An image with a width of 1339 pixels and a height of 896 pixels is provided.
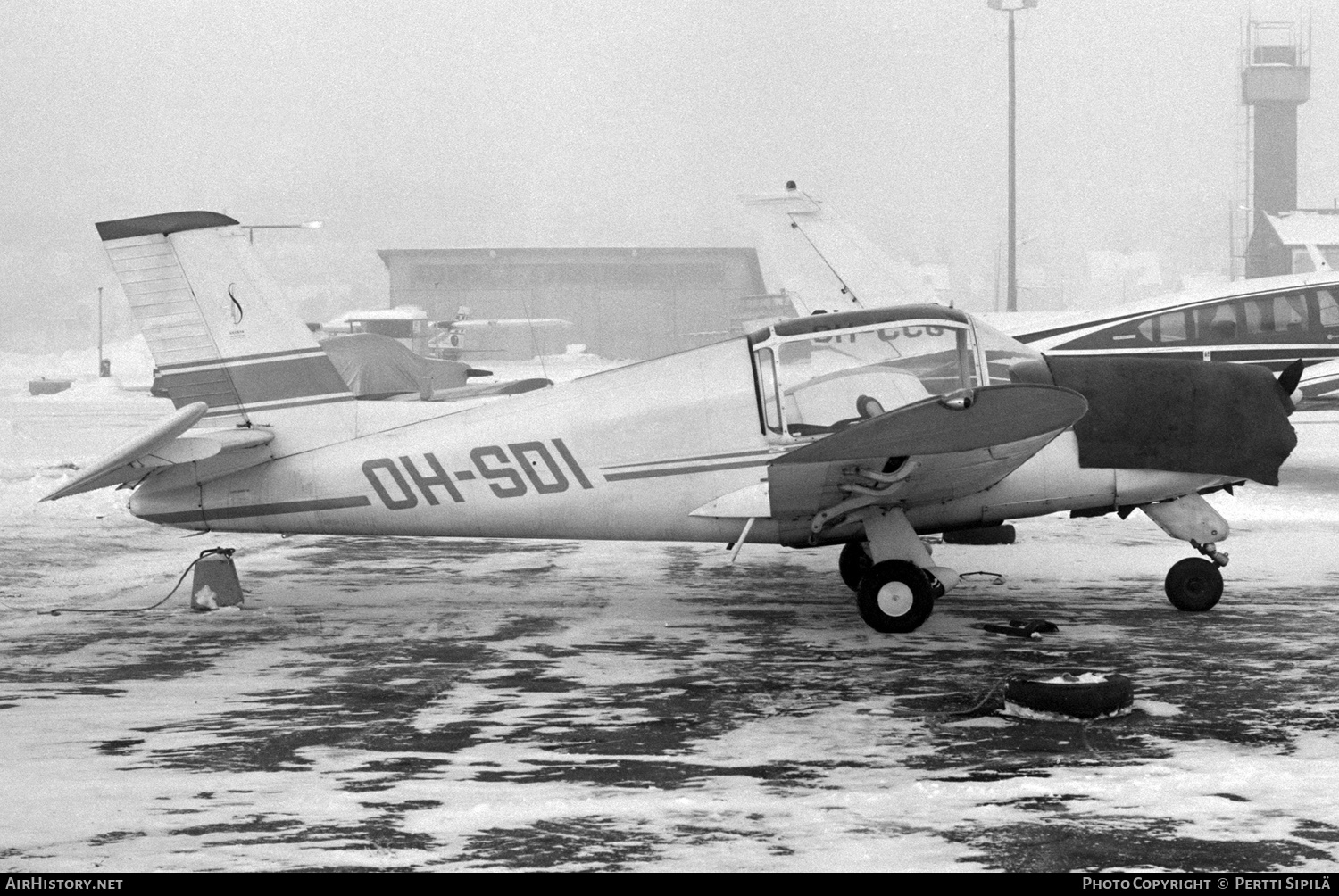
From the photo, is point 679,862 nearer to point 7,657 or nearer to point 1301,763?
point 1301,763

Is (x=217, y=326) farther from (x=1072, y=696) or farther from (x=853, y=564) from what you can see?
(x=1072, y=696)

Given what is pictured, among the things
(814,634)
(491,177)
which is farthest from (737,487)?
(491,177)

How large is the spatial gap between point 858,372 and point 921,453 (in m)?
0.97

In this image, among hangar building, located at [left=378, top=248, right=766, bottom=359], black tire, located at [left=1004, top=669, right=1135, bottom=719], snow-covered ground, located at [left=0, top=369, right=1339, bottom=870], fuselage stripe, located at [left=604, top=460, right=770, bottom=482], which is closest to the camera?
snow-covered ground, located at [left=0, top=369, right=1339, bottom=870]

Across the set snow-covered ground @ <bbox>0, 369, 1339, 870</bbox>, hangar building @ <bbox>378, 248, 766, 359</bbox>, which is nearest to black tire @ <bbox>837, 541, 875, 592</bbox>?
Result: snow-covered ground @ <bbox>0, 369, 1339, 870</bbox>

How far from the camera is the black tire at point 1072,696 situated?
5.86m

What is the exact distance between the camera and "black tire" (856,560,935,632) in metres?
8.08

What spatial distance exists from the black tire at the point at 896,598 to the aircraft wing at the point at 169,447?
379 centimetres

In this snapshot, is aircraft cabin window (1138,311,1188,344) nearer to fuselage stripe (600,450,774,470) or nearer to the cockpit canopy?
the cockpit canopy

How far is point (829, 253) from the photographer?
1975 centimetres

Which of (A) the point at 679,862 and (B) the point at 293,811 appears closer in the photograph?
(A) the point at 679,862

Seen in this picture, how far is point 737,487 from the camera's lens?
8.55 meters

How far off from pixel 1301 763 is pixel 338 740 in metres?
3.65

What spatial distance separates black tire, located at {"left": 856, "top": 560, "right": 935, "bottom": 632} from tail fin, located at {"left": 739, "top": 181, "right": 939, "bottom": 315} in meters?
11.6
